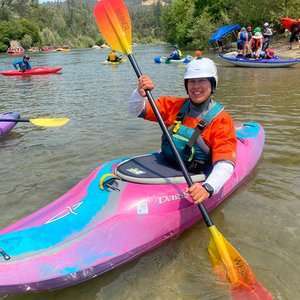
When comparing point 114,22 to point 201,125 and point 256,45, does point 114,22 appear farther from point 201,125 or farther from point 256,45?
point 256,45

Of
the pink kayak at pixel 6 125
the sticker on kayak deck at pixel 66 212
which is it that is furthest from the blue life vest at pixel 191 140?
the pink kayak at pixel 6 125

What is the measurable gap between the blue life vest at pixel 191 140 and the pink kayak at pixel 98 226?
12 centimetres

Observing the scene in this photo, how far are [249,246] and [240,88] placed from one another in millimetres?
9155

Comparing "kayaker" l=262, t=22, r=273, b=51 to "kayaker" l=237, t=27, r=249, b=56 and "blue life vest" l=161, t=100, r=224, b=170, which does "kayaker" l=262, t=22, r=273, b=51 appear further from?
"blue life vest" l=161, t=100, r=224, b=170

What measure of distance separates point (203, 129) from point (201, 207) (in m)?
0.61

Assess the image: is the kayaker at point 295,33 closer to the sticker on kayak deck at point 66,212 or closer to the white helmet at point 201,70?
the white helmet at point 201,70

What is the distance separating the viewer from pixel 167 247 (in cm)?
363

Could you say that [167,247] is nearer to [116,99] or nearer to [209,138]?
[209,138]

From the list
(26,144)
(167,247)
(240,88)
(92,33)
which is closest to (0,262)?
(167,247)

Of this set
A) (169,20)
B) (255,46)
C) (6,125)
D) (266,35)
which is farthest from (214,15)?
(6,125)

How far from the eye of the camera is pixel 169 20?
54.0 m

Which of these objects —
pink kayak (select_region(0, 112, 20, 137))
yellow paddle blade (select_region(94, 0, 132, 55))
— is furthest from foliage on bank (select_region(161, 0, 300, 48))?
yellow paddle blade (select_region(94, 0, 132, 55))

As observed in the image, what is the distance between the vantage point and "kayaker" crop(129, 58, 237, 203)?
3.35 m

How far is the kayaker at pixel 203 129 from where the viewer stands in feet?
11.0
